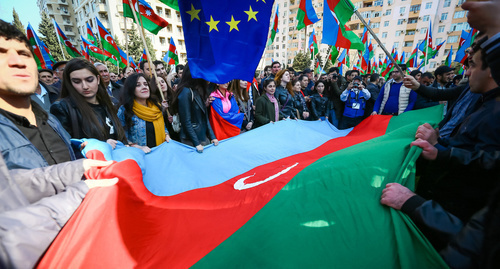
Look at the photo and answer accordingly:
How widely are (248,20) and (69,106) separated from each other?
2247mm

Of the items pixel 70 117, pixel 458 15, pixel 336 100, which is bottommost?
pixel 336 100

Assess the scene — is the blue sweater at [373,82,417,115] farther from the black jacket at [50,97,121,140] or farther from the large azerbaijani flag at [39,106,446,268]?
the black jacket at [50,97,121,140]

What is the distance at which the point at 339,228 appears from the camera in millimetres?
1235

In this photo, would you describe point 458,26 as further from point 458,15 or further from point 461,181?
point 461,181

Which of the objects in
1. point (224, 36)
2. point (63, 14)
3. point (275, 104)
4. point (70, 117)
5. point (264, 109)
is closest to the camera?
point (70, 117)

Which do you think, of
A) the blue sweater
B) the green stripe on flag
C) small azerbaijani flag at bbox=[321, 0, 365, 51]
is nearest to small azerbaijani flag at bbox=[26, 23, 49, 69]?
small azerbaijani flag at bbox=[321, 0, 365, 51]

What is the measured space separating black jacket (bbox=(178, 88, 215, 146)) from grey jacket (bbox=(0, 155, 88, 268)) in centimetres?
170

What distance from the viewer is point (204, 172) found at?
264 cm

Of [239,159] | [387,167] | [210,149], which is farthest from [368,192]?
[210,149]

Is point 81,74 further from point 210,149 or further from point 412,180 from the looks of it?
point 412,180

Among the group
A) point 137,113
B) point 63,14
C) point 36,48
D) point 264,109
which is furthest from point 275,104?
point 63,14

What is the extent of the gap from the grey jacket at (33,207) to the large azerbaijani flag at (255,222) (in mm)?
66

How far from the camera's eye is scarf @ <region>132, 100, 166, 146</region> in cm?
293

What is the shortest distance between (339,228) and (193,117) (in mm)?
2565
